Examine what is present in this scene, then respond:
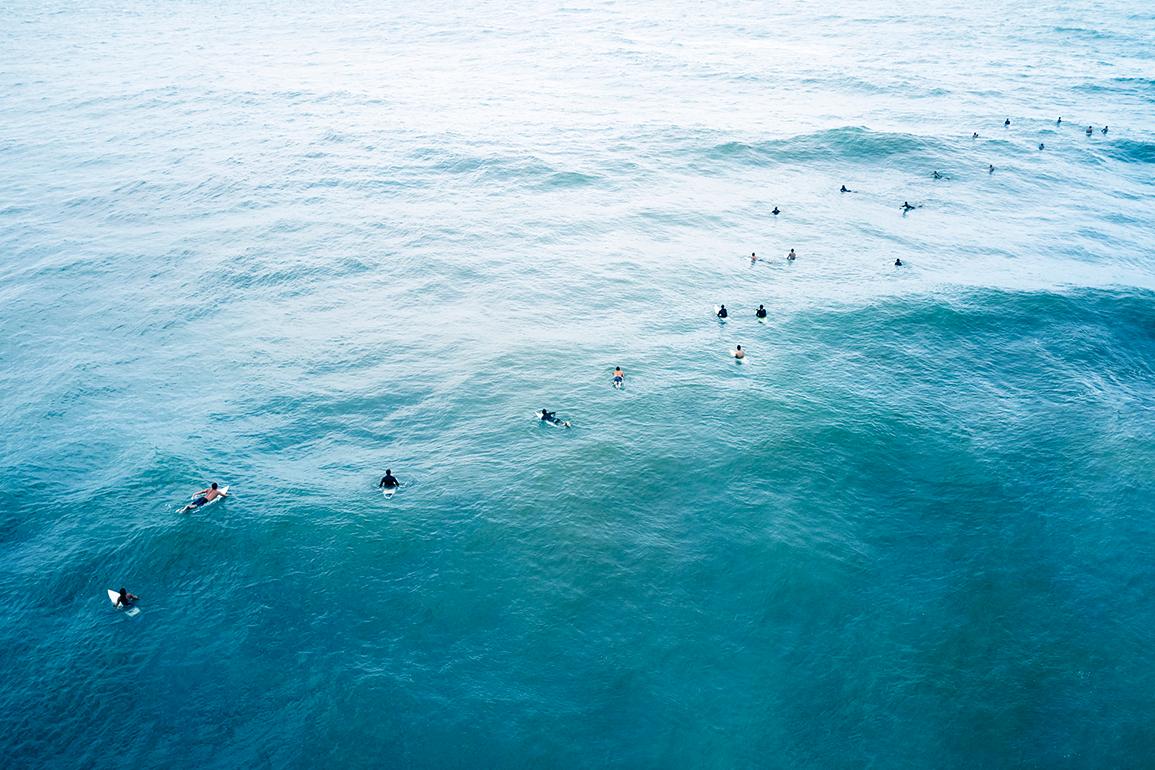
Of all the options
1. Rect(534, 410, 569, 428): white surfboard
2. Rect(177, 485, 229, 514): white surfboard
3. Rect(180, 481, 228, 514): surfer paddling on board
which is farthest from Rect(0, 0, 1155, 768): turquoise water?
Rect(534, 410, 569, 428): white surfboard

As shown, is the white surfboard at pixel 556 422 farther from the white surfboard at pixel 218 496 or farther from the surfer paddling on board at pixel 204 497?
the surfer paddling on board at pixel 204 497

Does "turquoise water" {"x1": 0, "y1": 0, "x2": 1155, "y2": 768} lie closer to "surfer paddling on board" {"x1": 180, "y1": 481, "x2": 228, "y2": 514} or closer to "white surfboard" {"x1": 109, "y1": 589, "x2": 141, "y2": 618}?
"white surfboard" {"x1": 109, "y1": 589, "x2": 141, "y2": 618}

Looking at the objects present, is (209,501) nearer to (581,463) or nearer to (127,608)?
(127,608)

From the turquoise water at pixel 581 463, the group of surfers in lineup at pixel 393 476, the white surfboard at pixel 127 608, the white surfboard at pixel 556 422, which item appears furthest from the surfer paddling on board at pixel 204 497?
the white surfboard at pixel 556 422

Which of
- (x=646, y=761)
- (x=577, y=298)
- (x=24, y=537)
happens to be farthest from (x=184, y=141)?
(x=646, y=761)

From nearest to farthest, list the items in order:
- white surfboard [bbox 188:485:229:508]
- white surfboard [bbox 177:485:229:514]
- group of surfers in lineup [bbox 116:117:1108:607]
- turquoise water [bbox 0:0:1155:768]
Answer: turquoise water [bbox 0:0:1155:768], group of surfers in lineup [bbox 116:117:1108:607], white surfboard [bbox 177:485:229:514], white surfboard [bbox 188:485:229:508]

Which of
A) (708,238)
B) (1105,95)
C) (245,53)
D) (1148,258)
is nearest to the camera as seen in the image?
(1148,258)

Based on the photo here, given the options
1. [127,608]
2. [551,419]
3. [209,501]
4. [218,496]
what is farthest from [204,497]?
[551,419]

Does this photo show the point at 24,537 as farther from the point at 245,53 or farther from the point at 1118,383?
the point at 245,53
